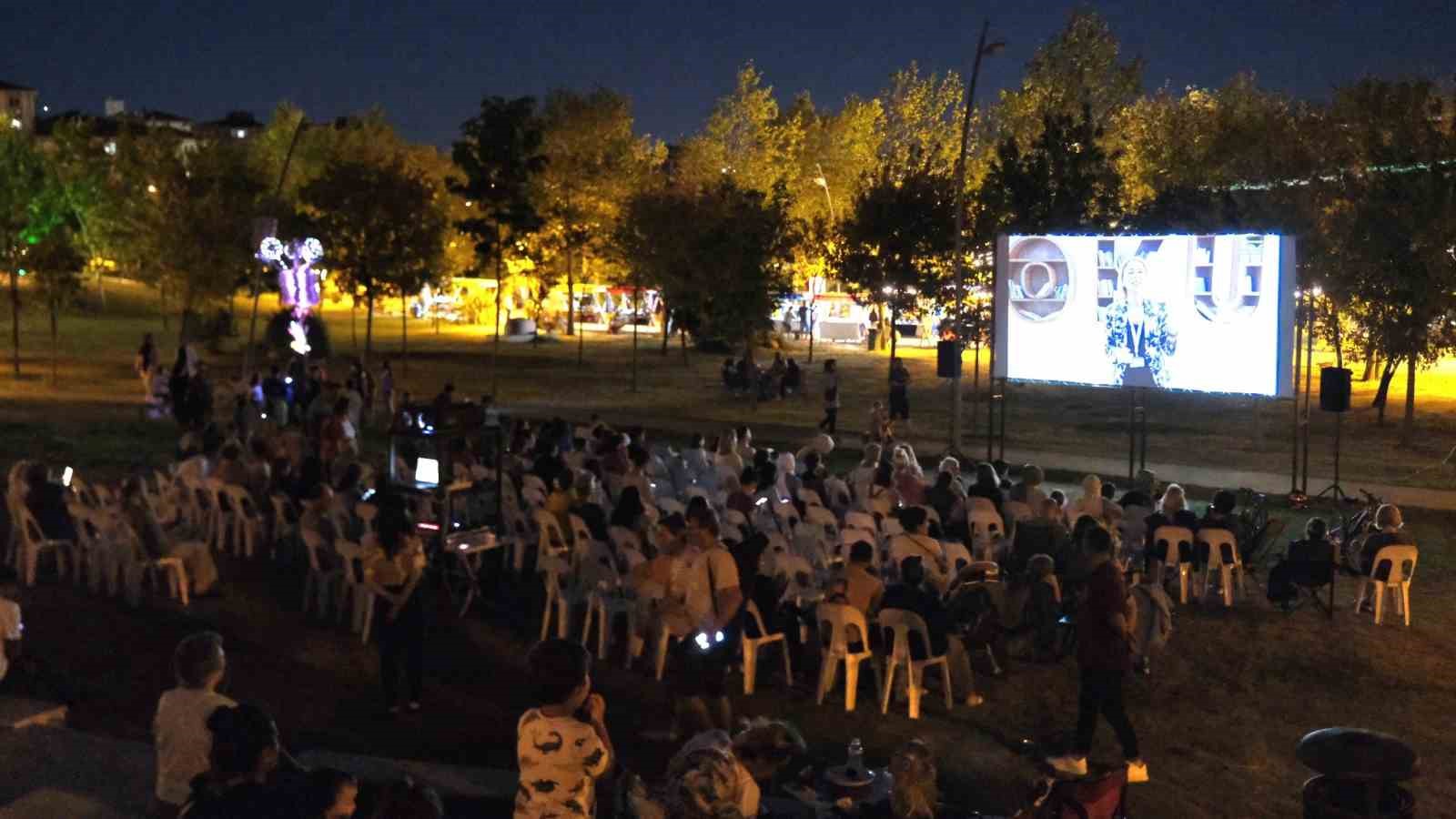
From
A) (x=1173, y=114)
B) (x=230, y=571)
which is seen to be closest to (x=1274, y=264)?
(x=230, y=571)

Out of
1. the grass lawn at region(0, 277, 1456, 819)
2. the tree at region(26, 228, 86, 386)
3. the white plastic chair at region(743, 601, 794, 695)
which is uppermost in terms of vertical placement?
the tree at region(26, 228, 86, 386)

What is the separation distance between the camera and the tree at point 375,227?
3597 centimetres

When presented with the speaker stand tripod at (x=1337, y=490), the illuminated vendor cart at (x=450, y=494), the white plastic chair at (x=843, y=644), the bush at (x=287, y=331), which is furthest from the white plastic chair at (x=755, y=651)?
the bush at (x=287, y=331)

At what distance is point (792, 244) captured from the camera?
34312 mm

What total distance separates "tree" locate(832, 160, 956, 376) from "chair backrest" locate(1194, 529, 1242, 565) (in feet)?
53.4

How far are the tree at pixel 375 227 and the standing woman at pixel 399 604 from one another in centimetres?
2885

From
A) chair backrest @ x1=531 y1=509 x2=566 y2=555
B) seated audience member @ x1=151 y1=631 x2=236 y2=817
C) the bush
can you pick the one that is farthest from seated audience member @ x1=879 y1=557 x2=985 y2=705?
the bush

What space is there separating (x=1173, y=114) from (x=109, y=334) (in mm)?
38173

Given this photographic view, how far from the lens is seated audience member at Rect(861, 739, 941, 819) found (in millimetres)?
5355

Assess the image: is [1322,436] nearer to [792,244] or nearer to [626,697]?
[792,244]

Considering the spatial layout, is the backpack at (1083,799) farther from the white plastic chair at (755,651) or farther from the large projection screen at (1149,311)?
the large projection screen at (1149,311)

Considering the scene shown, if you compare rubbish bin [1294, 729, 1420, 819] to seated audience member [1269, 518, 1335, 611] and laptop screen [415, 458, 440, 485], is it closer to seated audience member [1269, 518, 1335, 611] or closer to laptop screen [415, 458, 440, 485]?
seated audience member [1269, 518, 1335, 611]

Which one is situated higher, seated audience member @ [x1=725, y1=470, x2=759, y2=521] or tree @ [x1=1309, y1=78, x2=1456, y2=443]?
tree @ [x1=1309, y1=78, x2=1456, y2=443]

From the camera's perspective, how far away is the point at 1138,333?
1619 centimetres
